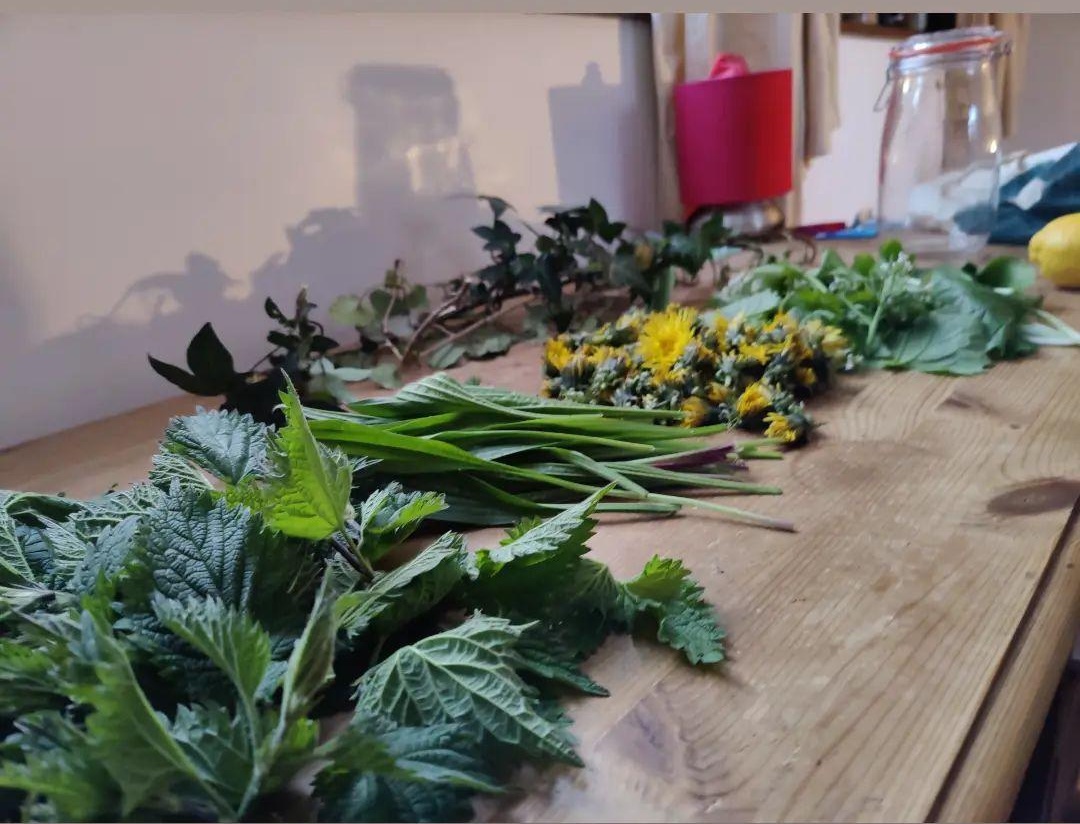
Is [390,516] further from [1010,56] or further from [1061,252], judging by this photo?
[1010,56]

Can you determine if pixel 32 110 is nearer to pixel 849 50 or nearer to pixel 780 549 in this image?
pixel 780 549

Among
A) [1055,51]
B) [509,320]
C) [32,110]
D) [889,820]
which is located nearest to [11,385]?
[32,110]

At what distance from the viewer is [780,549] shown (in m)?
0.52

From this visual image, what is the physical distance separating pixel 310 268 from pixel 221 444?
0.59 m

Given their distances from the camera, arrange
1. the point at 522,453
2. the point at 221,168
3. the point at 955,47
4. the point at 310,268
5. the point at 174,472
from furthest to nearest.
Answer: the point at 955,47 → the point at 310,268 → the point at 221,168 → the point at 522,453 → the point at 174,472

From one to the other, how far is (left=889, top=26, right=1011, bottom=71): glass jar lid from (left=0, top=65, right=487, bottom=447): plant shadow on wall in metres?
0.71

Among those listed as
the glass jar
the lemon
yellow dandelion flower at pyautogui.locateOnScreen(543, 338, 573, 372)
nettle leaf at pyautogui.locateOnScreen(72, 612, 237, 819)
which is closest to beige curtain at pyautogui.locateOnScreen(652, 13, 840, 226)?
the glass jar

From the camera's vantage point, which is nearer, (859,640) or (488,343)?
(859,640)

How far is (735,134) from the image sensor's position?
4.52ft

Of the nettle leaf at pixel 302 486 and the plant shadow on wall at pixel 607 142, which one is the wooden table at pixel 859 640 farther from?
the plant shadow on wall at pixel 607 142

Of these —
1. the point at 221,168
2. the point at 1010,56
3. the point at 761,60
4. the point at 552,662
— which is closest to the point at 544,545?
the point at 552,662

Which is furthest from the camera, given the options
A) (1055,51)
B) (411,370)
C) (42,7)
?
(1055,51)

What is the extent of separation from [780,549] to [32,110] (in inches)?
29.6

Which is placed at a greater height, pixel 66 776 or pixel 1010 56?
pixel 1010 56
